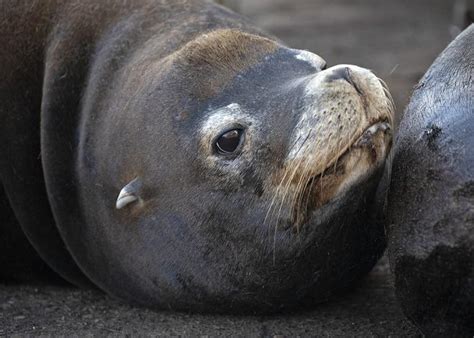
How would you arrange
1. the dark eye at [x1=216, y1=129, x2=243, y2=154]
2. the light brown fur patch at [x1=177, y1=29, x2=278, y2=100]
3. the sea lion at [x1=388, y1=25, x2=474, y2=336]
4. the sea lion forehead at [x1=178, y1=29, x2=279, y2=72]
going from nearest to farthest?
the sea lion at [x1=388, y1=25, x2=474, y2=336]
the dark eye at [x1=216, y1=129, x2=243, y2=154]
the light brown fur patch at [x1=177, y1=29, x2=278, y2=100]
the sea lion forehead at [x1=178, y1=29, x2=279, y2=72]

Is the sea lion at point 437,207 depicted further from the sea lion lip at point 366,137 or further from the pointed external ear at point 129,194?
the pointed external ear at point 129,194

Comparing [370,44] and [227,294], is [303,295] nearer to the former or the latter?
[227,294]

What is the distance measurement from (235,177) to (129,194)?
2.00ft

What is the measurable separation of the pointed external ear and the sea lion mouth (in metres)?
0.89

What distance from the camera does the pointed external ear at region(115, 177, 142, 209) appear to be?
587cm

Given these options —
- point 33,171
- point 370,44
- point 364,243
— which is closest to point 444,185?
point 364,243

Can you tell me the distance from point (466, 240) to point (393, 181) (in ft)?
2.22

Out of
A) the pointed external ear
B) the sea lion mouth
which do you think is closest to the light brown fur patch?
the pointed external ear

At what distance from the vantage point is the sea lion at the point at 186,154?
5422 millimetres

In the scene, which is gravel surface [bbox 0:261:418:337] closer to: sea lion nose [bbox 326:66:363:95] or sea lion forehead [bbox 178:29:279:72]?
sea lion nose [bbox 326:66:363:95]

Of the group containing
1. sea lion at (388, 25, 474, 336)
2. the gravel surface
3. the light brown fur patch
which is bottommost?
the gravel surface

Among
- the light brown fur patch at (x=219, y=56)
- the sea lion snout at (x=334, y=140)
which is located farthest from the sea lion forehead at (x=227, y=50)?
the sea lion snout at (x=334, y=140)

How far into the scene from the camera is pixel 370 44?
13398mm

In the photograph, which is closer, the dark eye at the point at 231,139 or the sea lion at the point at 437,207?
the sea lion at the point at 437,207
